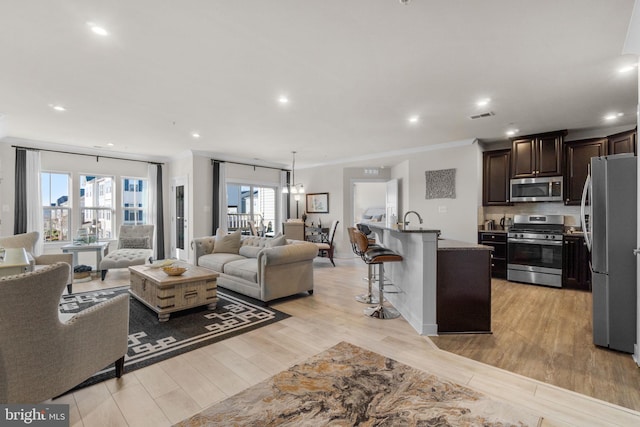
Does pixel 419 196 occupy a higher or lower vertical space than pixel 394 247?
higher

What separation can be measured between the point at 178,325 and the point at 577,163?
637 cm

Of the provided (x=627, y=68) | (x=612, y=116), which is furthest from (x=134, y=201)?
(x=612, y=116)

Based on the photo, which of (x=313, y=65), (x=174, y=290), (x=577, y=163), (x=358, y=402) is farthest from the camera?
(x=577, y=163)

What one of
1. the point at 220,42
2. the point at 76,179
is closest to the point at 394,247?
the point at 220,42

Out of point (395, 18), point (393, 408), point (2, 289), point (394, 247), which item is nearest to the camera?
point (2, 289)

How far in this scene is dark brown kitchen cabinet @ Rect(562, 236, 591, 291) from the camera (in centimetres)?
466

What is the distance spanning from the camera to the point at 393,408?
192cm

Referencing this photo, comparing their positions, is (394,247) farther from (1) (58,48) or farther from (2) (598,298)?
(1) (58,48)

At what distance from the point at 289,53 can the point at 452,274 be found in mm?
2631

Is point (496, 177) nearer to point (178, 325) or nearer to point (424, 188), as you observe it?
point (424, 188)

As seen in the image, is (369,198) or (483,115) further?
(369,198)

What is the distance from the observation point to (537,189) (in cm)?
522

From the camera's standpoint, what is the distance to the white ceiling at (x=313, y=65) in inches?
83.6

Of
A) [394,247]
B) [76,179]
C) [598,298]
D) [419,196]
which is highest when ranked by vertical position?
[76,179]
